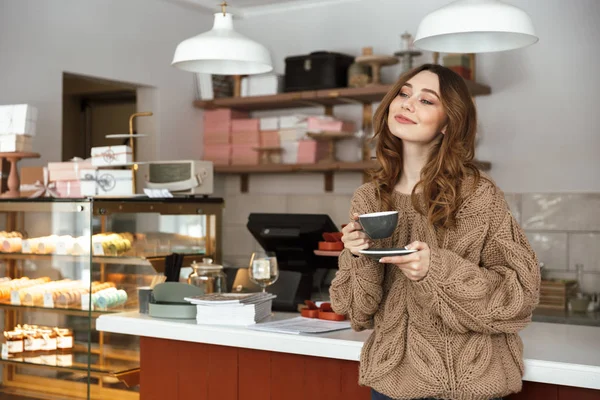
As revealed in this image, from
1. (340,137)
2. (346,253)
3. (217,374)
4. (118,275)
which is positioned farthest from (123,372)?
(340,137)

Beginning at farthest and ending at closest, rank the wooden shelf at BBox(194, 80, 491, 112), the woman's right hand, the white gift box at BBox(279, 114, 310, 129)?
the white gift box at BBox(279, 114, 310, 129) → the wooden shelf at BBox(194, 80, 491, 112) → the woman's right hand

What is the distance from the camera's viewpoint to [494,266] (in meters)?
1.85

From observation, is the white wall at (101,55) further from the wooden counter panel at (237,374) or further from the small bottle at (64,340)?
the wooden counter panel at (237,374)

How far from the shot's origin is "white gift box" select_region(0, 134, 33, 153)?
12.9 ft

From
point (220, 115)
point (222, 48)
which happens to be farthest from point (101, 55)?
point (222, 48)

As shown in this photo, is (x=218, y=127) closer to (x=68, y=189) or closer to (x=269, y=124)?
(x=269, y=124)

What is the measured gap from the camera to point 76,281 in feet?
10.9

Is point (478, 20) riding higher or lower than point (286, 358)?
higher

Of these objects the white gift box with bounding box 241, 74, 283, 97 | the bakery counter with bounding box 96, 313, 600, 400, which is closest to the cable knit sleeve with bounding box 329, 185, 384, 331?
the bakery counter with bounding box 96, 313, 600, 400

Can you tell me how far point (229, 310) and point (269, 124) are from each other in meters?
2.92

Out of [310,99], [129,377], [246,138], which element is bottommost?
[129,377]

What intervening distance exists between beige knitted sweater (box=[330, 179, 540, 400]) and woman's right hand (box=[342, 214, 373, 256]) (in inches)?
2.5

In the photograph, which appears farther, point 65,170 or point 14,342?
point 65,170

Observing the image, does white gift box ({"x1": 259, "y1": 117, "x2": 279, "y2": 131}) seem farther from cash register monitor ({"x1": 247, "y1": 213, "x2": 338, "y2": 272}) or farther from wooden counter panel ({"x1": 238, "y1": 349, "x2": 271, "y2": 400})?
wooden counter panel ({"x1": 238, "y1": 349, "x2": 271, "y2": 400})
